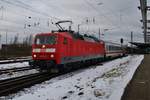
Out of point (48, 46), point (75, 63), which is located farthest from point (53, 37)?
point (75, 63)

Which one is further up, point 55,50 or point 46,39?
point 46,39

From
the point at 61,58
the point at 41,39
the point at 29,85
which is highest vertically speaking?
the point at 41,39

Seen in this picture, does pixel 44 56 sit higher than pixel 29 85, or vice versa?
pixel 44 56

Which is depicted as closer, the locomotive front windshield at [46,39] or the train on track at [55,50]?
the train on track at [55,50]

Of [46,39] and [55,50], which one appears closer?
[55,50]

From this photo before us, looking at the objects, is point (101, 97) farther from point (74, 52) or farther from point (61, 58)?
point (74, 52)

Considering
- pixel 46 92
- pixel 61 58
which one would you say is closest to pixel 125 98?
pixel 46 92

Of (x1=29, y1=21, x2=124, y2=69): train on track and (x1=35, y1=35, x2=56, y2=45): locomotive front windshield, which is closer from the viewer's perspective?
(x1=29, y1=21, x2=124, y2=69): train on track

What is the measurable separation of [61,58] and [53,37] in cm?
165

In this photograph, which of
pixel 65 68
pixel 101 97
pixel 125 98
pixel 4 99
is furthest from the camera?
pixel 65 68

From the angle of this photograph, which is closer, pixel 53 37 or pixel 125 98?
pixel 125 98

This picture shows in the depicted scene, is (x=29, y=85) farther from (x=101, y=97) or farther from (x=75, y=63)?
(x=75, y=63)

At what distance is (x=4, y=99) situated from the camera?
406 inches

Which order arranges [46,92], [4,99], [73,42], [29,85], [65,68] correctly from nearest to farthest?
[4,99]
[46,92]
[29,85]
[65,68]
[73,42]
